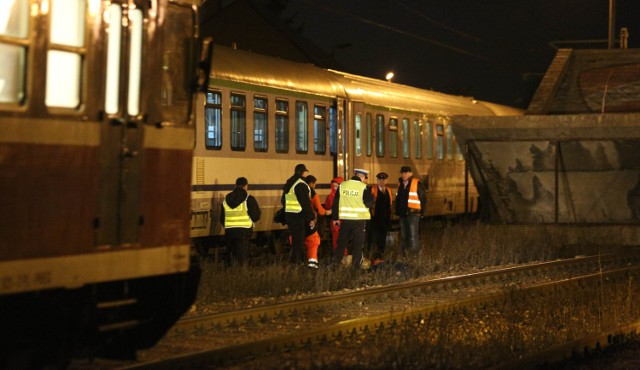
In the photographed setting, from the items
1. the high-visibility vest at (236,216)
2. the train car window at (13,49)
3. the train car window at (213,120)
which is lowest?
the high-visibility vest at (236,216)

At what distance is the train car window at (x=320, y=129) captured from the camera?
62.5ft

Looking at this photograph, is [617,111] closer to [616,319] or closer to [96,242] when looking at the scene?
[616,319]

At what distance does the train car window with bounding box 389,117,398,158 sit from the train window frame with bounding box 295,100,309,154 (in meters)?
4.09

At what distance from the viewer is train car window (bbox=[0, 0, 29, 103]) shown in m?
6.20

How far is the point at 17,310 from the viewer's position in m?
6.54

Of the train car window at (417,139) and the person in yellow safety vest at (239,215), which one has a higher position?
the train car window at (417,139)

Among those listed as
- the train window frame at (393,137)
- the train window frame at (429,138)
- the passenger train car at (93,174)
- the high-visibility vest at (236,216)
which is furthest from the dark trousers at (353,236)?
the train window frame at (429,138)

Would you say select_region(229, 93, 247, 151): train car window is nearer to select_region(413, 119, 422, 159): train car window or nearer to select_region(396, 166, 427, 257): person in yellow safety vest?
select_region(396, 166, 427, 257): person in yellow safety vest

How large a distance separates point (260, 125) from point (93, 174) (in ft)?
34.9

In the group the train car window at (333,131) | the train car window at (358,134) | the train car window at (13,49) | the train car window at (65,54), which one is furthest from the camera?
the train car window at (358,134)

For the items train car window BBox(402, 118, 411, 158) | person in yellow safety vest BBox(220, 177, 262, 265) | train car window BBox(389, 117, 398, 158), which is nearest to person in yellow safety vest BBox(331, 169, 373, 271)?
person in yellow safety vest BBox(220, 177, 262, 265)

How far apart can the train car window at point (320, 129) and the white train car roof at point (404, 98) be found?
1.25 m

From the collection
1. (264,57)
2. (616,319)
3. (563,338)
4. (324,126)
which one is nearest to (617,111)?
(324,126)

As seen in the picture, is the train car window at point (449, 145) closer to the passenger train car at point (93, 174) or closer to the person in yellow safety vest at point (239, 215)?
the person in yellow safety vest at point (239, 215)
